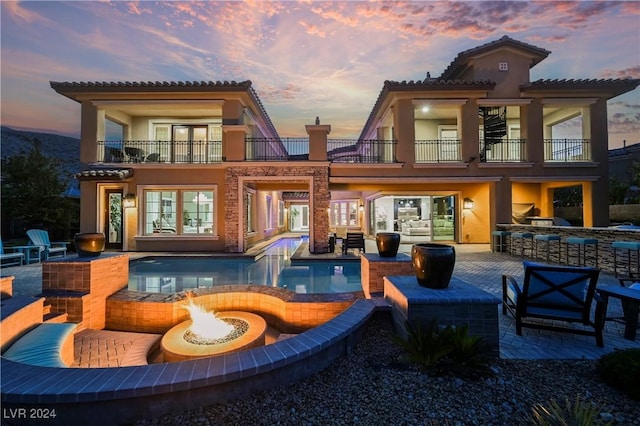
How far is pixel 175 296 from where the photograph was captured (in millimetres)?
5391

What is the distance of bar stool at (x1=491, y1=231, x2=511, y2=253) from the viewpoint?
12.0 meters

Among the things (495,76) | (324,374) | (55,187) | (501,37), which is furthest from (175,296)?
(501,37)

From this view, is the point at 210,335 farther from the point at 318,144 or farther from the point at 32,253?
the point at 32,253

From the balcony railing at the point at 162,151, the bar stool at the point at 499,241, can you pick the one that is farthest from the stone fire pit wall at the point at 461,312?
the balcony railing at the point at 162,151

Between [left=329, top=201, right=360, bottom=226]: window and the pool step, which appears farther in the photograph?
[left=329, top=201, right=360, bottom=226]: window

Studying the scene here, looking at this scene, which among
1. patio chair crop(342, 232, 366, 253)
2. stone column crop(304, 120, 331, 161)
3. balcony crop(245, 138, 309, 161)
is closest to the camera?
patio chair crop(342, 232, 366, 253)

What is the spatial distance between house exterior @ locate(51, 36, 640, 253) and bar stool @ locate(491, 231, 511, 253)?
0.79 meters

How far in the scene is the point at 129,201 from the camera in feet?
41.1

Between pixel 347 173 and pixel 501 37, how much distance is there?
1004cm

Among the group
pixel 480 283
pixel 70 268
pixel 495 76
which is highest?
pixel 495 76

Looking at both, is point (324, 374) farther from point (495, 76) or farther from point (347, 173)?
point (495, 76)

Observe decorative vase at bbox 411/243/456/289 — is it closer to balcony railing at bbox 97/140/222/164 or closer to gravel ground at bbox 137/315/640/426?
gravel ground at bbox 137/315/640/426

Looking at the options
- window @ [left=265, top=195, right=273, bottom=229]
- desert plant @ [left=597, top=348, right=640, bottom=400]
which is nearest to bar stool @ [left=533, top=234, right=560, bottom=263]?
desert plant @ [left=597, top=348, right=640, bottom=400]

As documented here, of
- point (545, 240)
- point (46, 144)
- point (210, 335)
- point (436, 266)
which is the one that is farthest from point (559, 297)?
point (46, 144)
